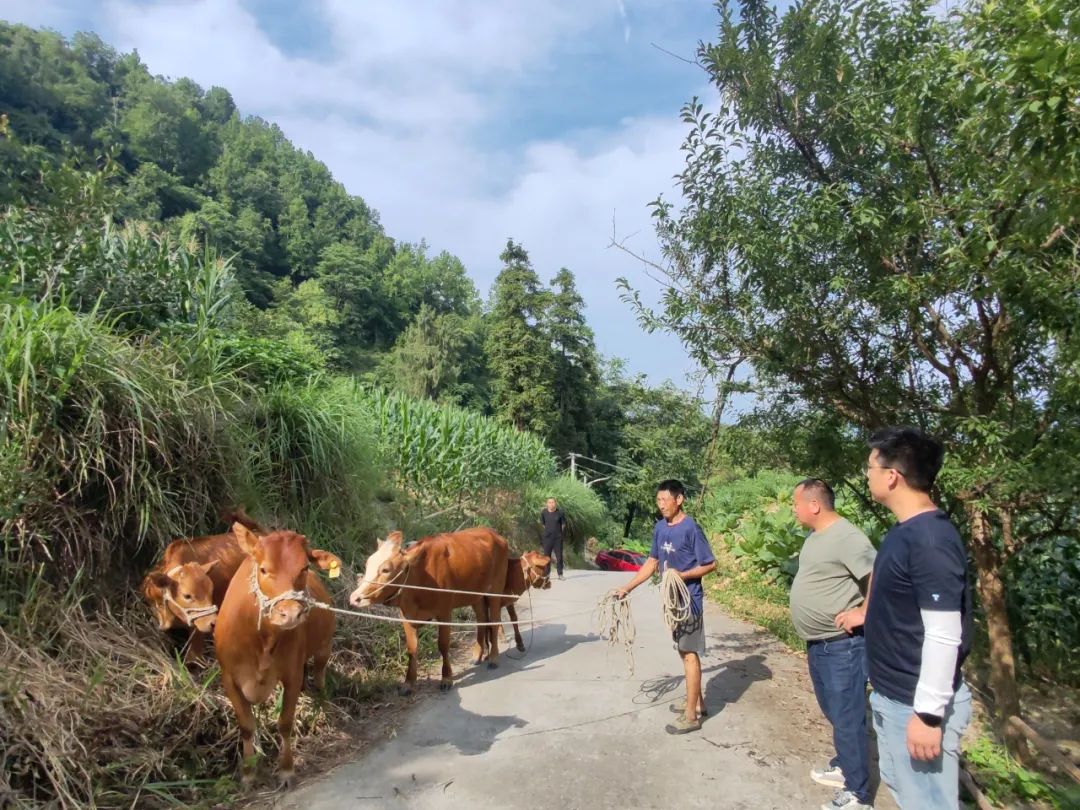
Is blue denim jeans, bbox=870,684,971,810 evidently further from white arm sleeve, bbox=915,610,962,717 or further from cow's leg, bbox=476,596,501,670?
cow's leg, bbox=476,596,501,670

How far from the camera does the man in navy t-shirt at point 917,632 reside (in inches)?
90.2

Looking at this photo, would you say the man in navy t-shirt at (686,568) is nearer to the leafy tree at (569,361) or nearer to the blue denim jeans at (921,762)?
the blue denim jeans at (921,762)

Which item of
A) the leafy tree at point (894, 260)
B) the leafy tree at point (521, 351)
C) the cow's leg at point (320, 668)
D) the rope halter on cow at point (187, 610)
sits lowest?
the cow's leg at point (320, 668)

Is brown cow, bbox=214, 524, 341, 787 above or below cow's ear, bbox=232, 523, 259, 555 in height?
below

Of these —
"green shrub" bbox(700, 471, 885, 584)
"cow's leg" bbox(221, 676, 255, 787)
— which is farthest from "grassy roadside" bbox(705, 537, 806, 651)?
"cow's leg" bbox(221, 676, 255, 787)

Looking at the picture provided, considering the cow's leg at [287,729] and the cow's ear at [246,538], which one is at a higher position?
the cow's ear at [246,538]

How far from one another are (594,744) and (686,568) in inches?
53.6

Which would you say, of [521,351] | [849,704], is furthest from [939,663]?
[521,351]

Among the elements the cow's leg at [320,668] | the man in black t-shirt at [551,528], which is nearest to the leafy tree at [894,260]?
the cow's leg at [320,668]

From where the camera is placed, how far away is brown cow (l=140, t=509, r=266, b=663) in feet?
13.8

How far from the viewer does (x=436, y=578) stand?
5820 mm

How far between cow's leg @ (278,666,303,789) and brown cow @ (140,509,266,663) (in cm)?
65

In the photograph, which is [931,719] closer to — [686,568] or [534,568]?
[686,568]

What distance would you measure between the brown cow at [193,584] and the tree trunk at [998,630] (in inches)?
203
